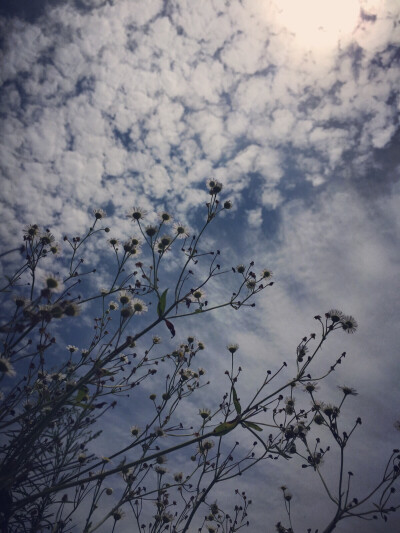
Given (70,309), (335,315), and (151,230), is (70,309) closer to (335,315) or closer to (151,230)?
(151,230)

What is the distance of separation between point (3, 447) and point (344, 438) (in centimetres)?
448

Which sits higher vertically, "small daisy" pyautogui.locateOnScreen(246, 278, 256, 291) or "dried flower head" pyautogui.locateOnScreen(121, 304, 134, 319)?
"small daisy" pyautogui.locateOnScreen(246, 278, 256, 291)

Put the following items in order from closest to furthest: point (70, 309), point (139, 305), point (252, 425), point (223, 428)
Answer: point (70, 309) < point (223, 428) < point (252, 425) < point (139, 305)

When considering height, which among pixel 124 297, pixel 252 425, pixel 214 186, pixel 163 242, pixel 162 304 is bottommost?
pixel 252 425

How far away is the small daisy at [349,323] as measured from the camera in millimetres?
4618

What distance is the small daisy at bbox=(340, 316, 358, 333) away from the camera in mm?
4618

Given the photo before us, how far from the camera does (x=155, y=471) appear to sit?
5742 millimetres

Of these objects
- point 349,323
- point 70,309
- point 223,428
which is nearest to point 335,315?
point 349,323

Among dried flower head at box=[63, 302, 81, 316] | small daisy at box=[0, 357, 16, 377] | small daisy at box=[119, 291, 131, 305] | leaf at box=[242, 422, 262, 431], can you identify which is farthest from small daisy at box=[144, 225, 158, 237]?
leaf at box=[242, 422, 262, 431]

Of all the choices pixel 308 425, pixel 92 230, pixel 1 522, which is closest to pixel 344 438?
pixel 308 425

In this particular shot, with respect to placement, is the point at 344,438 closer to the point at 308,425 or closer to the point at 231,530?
the point at 308,425

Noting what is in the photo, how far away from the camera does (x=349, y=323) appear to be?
4.77 metres

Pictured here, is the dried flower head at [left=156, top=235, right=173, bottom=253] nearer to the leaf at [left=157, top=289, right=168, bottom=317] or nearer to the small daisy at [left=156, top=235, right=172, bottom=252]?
the small daisy at [left=156, top=235, right=172, bottom=252]

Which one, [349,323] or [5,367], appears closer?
[5,367]
